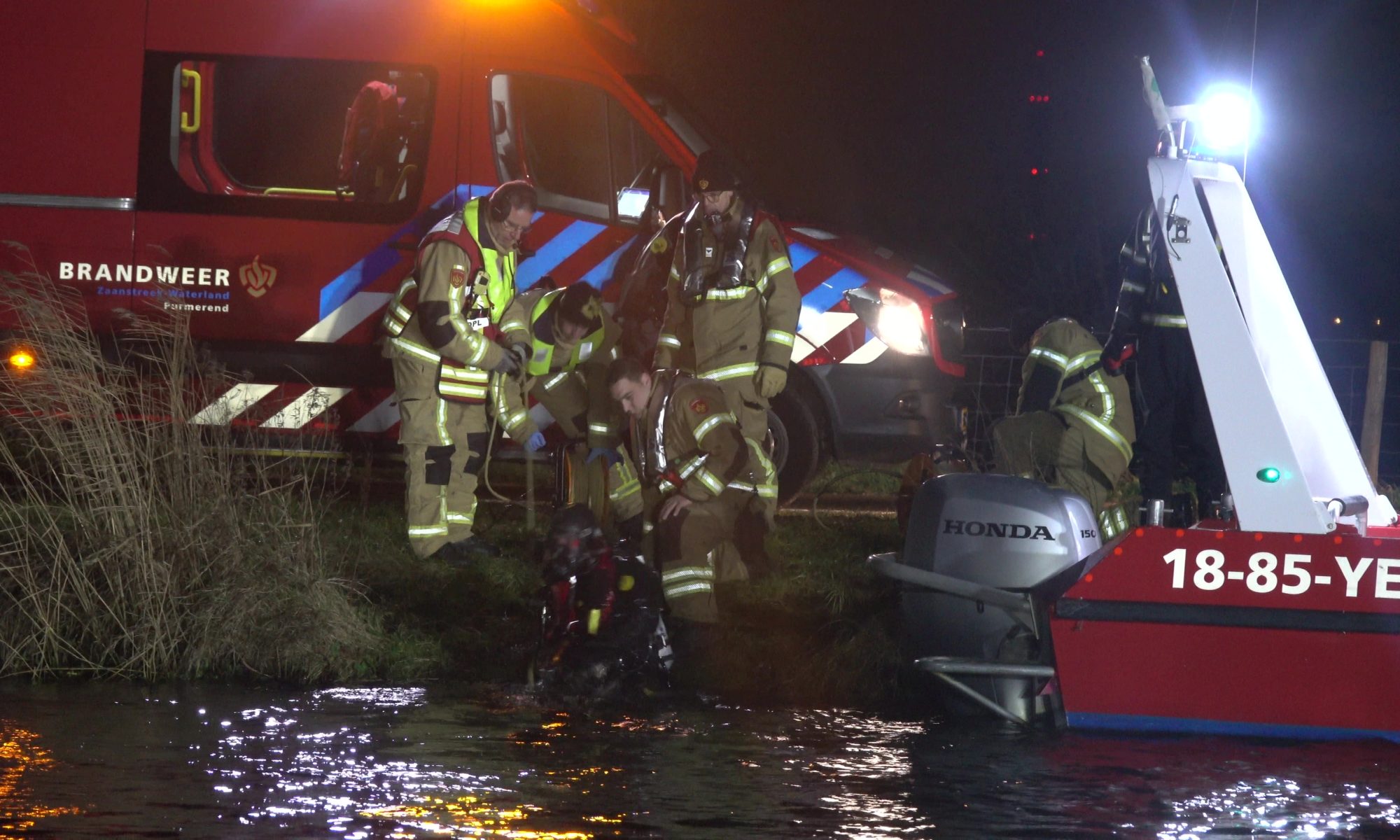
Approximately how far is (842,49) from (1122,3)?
3728mm

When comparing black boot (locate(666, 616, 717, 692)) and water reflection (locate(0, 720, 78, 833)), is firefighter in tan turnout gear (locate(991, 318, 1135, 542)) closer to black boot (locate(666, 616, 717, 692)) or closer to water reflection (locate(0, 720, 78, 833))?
black boot (locate(666, 616, 717, 692))

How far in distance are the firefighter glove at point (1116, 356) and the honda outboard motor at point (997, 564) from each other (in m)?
1.52

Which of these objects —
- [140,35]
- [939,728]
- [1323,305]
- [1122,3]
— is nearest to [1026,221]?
[1122,3]

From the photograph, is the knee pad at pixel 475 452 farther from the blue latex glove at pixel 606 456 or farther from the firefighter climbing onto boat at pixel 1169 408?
the firefighter climbing onto boat at pixel 1169 408

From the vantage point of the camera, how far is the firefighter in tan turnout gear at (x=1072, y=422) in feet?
23.8

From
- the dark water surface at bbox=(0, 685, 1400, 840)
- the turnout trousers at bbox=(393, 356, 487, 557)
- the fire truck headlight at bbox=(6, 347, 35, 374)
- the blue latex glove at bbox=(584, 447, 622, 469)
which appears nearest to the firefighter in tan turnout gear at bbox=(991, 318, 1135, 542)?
the blue latex glove at bbox=(584, 447, 622, 469)

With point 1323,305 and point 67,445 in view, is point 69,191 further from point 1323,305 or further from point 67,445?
point 1323,305

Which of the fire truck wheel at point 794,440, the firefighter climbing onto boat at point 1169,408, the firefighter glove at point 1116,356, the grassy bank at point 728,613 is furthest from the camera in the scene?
the fire truck wheel at point 794,440

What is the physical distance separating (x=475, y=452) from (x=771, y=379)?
1.35 meters

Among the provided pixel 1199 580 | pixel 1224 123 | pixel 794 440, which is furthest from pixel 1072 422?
pixel 1199 580

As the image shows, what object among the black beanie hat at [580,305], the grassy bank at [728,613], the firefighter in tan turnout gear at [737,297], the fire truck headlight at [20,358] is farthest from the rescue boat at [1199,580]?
the fire truck headlight at [20,358]

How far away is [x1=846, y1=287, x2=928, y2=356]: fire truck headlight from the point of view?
8.11 m

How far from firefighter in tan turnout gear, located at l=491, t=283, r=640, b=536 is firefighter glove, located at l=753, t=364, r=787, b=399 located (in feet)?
2.18

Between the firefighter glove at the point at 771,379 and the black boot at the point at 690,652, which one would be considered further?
the firefighter glove at the point at 771,379
